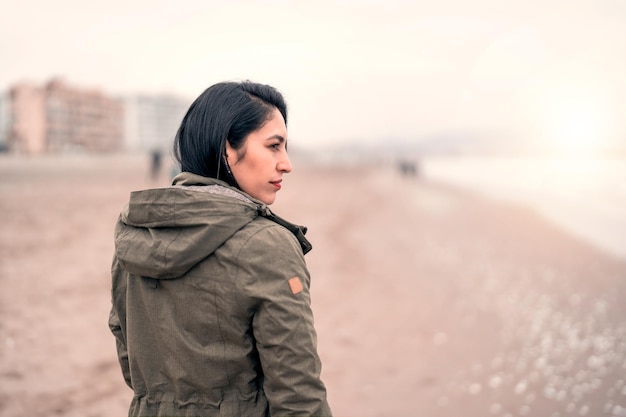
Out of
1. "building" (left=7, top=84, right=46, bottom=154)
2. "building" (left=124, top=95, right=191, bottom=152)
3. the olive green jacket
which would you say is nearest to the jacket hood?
the olive green jacket

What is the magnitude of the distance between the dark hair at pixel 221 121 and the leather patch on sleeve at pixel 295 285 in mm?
350

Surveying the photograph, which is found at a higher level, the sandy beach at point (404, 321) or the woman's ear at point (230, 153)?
the woman's ear at point (230, 153)

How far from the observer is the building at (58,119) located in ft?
133

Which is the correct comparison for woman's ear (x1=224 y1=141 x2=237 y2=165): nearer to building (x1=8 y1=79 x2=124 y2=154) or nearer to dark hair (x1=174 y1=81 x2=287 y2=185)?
dark hair (x1=174 y1=81 x2=287 y2=185)

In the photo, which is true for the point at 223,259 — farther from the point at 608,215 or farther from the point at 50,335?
the point at 608,215

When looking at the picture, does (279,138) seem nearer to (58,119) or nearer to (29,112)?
(29,112)

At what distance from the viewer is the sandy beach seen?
4398mm

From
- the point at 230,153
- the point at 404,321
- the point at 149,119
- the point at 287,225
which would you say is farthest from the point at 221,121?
the point at 149,119

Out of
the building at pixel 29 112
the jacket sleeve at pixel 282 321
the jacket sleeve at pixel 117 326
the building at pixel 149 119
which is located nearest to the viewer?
the jacket sleeve at pixel 282 321

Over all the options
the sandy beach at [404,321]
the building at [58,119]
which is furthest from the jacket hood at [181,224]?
the building at [58,119]

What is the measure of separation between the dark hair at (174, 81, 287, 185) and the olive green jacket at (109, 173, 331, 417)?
69 millimetres

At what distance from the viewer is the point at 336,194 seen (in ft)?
69.2

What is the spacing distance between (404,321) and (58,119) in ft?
160

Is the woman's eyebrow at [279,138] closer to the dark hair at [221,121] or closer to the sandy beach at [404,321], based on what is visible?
the dark hair at [221,121]
